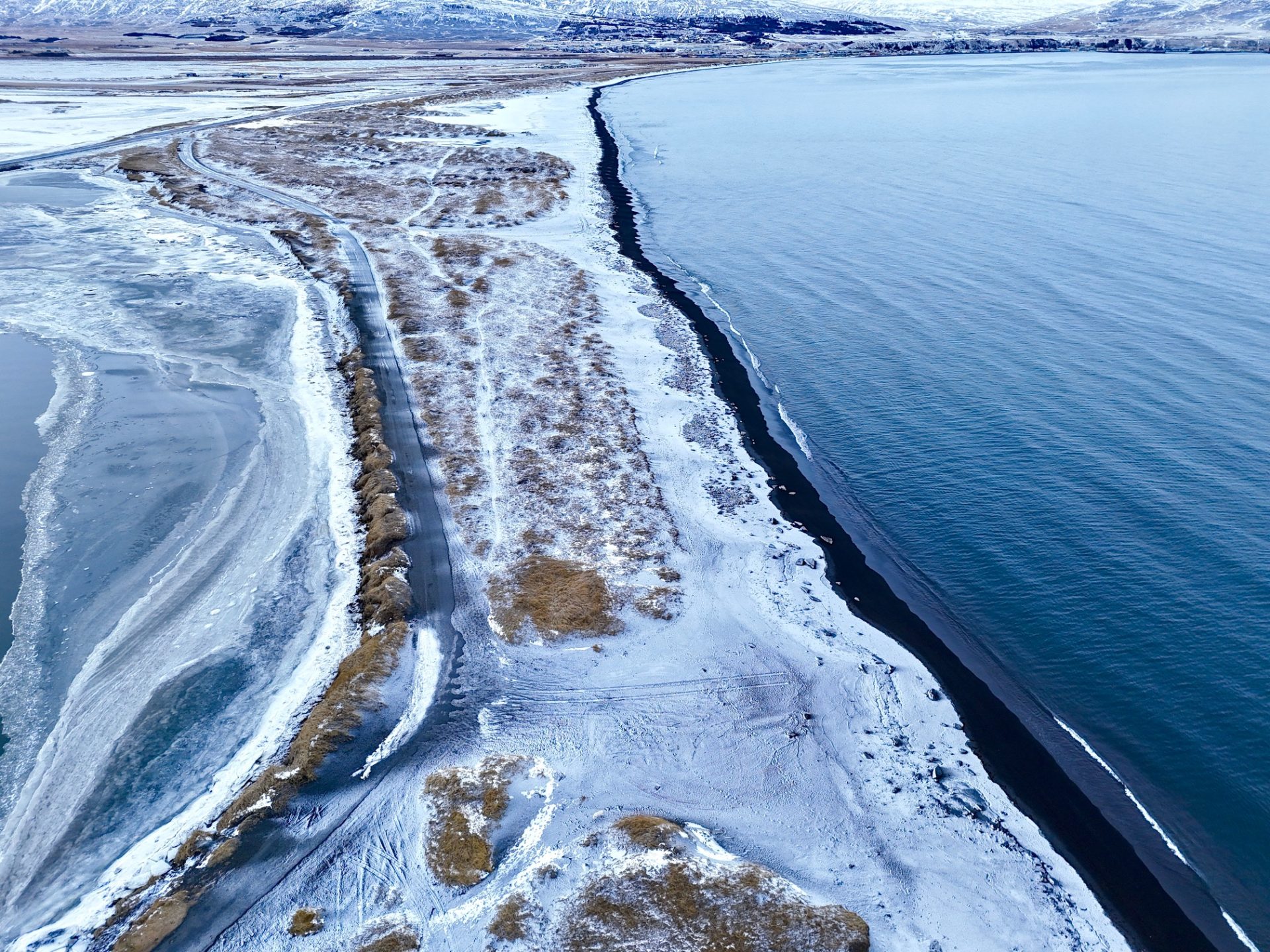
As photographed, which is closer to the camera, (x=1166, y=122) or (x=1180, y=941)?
(x=1180, y=941)

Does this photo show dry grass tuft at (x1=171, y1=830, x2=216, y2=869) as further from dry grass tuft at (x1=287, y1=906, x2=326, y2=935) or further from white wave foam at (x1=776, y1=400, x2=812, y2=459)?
white wave foam at (x1=776, y1=400, x2=812, y2=459)

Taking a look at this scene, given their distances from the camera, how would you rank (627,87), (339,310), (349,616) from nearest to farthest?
(349,616) < (339,310) < (627,87)

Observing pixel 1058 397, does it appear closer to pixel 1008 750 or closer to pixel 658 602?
pixel 1008 750

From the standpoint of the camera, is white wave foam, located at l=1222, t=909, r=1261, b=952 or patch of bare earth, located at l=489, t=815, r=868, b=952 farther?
white wave foam, located at l=1222, t=909, r=1261, b=952

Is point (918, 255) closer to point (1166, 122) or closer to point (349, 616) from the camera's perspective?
point (349, 616)

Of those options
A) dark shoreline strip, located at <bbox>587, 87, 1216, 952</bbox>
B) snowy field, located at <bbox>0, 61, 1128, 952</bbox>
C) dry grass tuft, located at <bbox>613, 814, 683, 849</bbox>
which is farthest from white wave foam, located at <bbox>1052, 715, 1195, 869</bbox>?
dry grass tuft, located at <bbox>613, 814, 683, 849</bbox>

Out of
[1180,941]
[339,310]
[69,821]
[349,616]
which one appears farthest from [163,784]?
[339,310]

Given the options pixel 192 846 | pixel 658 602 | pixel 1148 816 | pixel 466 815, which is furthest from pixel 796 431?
pixel 192 846
